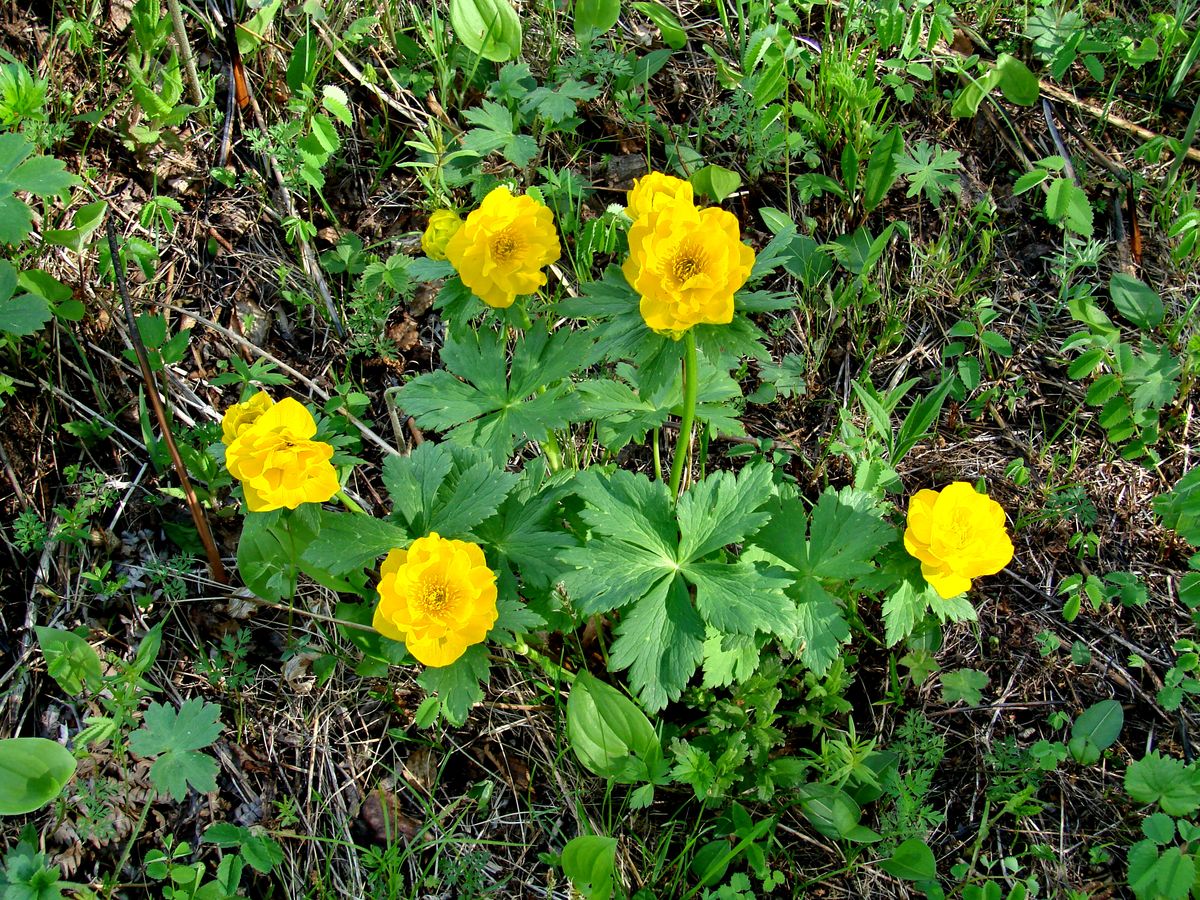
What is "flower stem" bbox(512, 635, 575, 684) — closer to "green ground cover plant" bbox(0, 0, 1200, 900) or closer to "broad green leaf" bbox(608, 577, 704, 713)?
"green ground cover plant" bbox(0, 0, 1200, 900)

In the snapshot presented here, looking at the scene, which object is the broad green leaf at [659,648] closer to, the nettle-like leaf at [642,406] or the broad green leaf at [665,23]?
the nettle-like leaf at [642,406]

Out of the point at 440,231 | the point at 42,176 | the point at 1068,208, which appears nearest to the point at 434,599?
the point at 440,231

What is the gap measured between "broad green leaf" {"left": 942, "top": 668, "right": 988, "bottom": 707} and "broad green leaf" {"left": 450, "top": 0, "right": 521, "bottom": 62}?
2.37 m

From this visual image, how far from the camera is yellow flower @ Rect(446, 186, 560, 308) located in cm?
203

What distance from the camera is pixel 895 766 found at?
7.99 feet

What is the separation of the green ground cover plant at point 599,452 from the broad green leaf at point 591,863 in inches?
0.6

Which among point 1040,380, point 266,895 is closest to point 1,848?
point 266,895

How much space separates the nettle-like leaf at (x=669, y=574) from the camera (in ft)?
6.59

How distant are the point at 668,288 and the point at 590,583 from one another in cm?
65

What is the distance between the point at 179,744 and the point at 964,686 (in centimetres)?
196

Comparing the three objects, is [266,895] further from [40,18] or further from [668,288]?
[40,18]

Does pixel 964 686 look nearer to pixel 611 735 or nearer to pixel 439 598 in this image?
pixel 611 735

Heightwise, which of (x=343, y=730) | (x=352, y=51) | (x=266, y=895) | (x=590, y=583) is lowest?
(x=266, y=895)

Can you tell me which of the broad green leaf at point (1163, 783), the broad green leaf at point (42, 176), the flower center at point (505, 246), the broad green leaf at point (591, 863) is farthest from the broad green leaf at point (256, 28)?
the broad green leaf at point (1163, 783)
